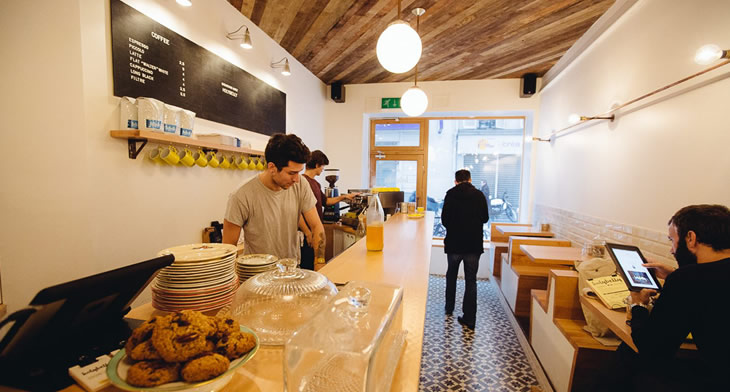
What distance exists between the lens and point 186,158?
246 cm

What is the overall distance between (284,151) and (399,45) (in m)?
1.16

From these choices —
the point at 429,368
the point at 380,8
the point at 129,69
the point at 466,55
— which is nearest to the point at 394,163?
the point at 466,55

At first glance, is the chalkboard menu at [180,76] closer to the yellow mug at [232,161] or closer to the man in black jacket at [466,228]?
the yellow mug at [232,161]

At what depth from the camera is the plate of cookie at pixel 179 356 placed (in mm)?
594

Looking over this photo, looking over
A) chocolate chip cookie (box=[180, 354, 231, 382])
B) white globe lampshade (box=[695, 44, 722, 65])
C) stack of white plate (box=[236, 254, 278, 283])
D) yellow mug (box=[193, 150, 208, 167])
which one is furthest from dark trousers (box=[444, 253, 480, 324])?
chocolate chip cookie (box=[180, 354, 231, 382])

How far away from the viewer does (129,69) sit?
6.86 feet

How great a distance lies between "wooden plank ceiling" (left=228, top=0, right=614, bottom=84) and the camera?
120 inches

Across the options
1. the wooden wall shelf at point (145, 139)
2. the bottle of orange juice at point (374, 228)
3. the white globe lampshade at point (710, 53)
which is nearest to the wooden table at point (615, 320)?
the bottle of orange juice at point (374, 228)

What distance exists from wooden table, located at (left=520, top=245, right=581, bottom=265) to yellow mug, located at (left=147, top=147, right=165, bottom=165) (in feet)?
10.5

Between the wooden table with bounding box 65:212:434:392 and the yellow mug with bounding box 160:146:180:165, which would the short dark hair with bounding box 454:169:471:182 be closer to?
the wooden table with bounding box 65:212:434:392

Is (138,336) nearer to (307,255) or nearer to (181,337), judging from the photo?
(181,337)

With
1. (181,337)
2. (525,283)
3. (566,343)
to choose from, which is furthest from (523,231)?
(181,337)

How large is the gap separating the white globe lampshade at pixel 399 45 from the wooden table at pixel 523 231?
3.09 metres

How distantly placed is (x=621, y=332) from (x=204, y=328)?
73.5 inches
